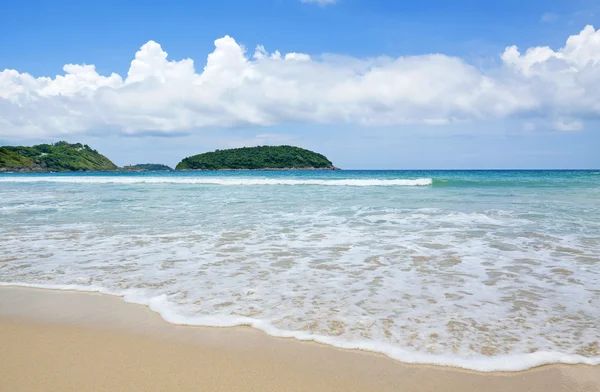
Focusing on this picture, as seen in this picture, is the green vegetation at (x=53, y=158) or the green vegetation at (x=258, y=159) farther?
the green vegetation at (x=53, y=158)

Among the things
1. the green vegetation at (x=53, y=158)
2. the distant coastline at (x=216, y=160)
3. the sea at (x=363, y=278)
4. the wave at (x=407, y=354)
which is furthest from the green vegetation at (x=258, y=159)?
the wave at (x=407, y=354)

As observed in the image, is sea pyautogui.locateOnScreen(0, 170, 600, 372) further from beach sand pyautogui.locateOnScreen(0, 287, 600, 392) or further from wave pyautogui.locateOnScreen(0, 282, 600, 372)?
beach sand pyautogui.locateOnScreen(0, 287, 600, 392)

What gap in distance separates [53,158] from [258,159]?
6998cm

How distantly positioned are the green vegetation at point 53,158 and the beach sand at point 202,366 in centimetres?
13789

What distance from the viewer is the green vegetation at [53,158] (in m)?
118

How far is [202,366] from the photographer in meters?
2.63

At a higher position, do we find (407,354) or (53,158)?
(53,158)

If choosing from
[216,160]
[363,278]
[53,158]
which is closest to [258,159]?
[216,160]

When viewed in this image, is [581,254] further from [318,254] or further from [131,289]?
[131,289]

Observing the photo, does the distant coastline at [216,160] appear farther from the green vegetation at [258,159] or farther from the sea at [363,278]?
the sea at [363,278]

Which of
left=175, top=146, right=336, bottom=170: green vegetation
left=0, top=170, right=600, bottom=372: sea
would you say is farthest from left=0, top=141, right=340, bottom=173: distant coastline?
left=0, top=170, right=600, bottom=372: sea

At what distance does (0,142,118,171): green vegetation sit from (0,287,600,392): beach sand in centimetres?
13789

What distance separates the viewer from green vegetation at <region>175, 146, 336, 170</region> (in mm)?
113875

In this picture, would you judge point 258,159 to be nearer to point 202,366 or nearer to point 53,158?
point 53,158
